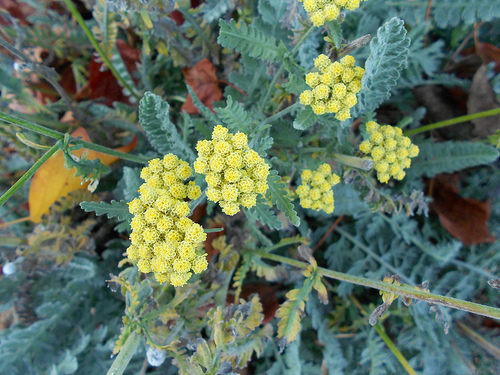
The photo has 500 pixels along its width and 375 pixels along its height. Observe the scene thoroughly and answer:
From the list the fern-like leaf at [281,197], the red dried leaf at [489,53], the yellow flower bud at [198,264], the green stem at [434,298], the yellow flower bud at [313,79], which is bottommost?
the green stem at [434,298]

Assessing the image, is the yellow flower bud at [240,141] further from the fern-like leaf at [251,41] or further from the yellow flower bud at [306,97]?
the fern-like leaf at [251,41]

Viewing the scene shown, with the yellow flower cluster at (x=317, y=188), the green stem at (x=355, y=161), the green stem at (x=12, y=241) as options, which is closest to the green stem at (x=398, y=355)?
the yellow flower cluster at (x=317, y=188)

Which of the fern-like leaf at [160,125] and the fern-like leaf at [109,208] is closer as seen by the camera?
the fern-like leaf at [109,208]

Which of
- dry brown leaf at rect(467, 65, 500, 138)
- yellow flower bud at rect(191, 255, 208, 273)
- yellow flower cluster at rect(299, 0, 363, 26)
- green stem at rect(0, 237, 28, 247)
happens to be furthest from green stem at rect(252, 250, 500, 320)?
green stem at rect(0, 237, 28, 247)

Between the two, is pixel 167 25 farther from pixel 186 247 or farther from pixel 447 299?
pixel 447 299

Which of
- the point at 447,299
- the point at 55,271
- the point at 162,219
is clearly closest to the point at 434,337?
the point at 447,299

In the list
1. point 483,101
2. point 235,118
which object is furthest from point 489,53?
point 235,118
